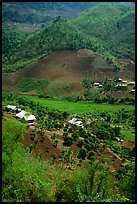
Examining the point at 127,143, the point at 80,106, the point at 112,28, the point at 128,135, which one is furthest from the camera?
the point at 112,28

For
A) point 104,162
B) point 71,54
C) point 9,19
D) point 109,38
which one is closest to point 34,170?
point 104,162

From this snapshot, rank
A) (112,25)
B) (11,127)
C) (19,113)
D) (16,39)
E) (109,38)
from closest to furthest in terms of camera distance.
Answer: (11,127)
(19,113)
(109,38)
(112,25)
(16,39)

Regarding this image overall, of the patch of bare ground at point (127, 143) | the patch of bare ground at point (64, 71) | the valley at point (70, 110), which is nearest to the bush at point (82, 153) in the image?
the valley at point (70, 110)

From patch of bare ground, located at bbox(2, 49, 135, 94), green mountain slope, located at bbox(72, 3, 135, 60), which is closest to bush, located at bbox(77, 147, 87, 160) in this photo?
patch of bare ground, located at bbox(2, 49, 135, 94)

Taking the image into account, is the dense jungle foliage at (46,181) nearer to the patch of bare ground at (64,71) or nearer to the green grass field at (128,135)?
the green grass field at (128,135)

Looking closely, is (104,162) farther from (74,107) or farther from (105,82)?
(105,82)

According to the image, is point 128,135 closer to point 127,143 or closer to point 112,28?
point 127,143

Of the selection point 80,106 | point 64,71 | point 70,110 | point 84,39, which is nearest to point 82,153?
point 70,110

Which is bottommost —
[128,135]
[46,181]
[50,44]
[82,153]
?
[128,135]
